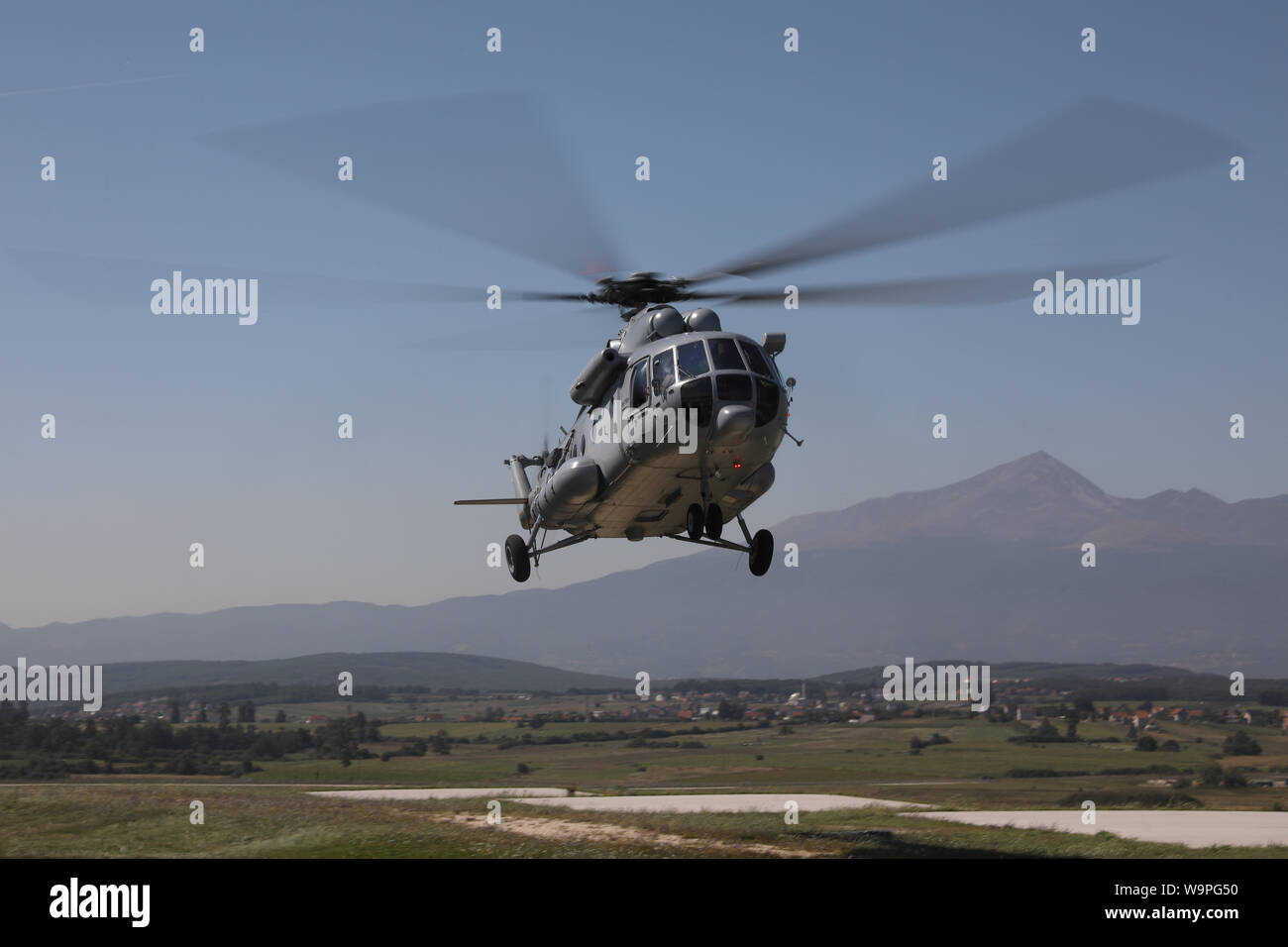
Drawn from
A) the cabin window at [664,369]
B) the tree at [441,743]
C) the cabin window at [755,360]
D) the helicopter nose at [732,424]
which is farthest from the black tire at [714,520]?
the tree at [441,743]

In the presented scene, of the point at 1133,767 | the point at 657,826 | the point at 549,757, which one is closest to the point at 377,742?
the point at 549,757

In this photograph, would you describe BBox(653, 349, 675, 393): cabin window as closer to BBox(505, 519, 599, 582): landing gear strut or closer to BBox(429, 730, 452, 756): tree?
BBox(505, 519, 599, 582): landing gear strut

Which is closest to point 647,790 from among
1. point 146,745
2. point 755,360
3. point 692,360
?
point 146,745

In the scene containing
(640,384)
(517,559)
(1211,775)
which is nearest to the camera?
(640,384)

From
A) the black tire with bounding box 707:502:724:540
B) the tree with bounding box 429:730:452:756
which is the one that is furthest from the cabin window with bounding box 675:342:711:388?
the tree with bounding box 429:730:452:756

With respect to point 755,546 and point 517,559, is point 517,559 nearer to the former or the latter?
point 517,559

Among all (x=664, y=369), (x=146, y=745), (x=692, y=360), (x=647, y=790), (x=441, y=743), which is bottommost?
(x=441, y=743)
